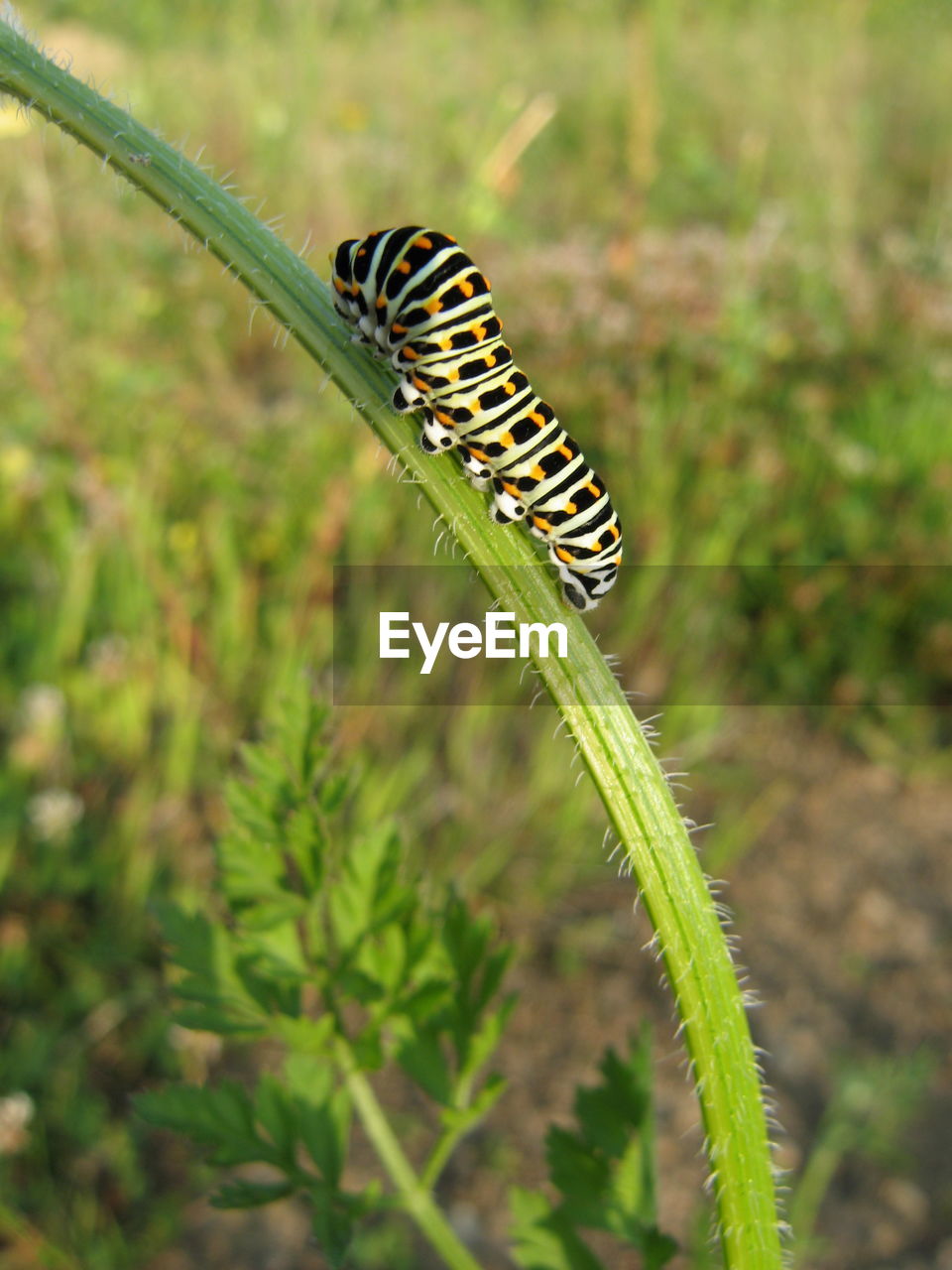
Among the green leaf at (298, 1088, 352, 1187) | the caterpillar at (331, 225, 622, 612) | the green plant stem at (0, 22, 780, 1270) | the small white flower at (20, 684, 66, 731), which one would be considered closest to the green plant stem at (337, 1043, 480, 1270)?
the green leaf at (298, 1088, 352, 1187)

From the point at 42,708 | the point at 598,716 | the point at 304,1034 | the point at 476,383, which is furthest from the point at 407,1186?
the point at 42,708

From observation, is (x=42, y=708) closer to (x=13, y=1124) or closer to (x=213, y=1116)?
(x=13, y=1124)

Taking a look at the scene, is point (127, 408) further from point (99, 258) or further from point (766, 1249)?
point (766, 1249)

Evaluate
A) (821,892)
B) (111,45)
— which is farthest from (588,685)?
(111,45)

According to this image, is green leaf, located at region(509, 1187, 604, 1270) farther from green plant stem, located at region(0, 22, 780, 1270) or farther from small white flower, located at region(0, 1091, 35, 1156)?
small white flower, located at region(0, 1091, 35, 1156)

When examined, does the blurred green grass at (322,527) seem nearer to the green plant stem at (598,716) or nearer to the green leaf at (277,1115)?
the green leaf at (277,1115)

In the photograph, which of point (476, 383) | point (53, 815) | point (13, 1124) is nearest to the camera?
point (476, 383)
